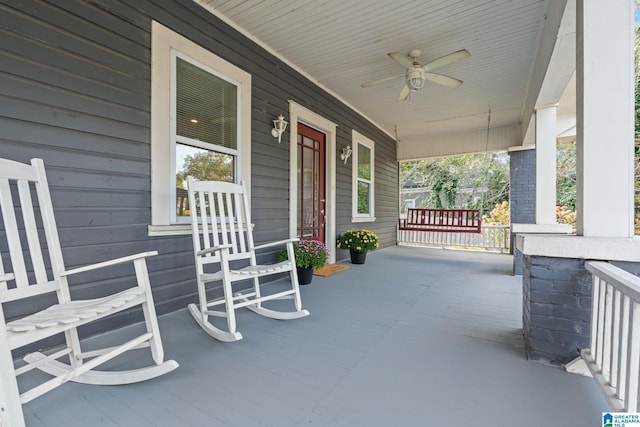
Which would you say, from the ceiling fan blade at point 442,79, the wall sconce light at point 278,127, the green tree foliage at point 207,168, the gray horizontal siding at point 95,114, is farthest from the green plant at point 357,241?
the gray horizontal siding at point 95,114

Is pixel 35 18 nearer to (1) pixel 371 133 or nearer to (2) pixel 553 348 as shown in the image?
(2) pixel 553 348

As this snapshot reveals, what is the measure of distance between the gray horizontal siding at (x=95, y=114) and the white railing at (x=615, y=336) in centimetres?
267

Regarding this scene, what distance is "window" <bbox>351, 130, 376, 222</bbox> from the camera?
17.8 feet

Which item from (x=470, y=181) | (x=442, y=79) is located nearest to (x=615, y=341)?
(x=442, y=79)

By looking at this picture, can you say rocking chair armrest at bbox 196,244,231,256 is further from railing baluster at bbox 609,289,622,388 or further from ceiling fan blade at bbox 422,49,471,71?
ceiling fan blade at bbox 422,49,471,71

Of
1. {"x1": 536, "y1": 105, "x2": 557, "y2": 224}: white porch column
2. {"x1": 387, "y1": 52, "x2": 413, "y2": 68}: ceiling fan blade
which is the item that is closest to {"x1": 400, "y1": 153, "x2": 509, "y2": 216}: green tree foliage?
{"x1": 536, "y1": 105, "x2": 557, "y2": 224}: white porch column

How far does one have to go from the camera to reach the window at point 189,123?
231cm

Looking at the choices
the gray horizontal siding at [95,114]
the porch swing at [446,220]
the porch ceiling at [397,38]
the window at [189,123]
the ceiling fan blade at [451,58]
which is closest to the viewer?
the gray horizontal siding at [95,114]

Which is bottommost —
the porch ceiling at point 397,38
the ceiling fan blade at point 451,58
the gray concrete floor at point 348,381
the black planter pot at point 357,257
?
the gray concrete floor at point 348,381

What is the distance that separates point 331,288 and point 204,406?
2.08 meters

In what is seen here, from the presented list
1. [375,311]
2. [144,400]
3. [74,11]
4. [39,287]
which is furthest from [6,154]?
[375,311]

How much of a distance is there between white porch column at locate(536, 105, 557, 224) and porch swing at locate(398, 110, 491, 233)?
2118 mm

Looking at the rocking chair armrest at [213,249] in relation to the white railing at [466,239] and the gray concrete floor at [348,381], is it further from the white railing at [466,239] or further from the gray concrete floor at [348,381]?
the white railing at [466,239]

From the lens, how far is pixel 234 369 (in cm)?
159
